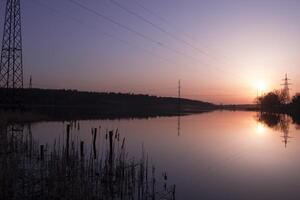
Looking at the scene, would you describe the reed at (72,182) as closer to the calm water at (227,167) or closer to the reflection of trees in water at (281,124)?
the calm water at (227,167)

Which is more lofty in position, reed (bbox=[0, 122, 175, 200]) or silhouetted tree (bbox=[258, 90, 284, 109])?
silhouetted tree (bbox=[258, 90, 284, 109])

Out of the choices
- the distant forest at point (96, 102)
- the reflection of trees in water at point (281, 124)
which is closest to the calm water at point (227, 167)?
the reflection of trees in water at point (281, 124)

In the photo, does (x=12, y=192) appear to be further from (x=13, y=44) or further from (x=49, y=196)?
(x=13, y=44)

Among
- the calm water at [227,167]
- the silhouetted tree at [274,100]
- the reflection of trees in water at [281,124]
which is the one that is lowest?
the calm water at [227,167]

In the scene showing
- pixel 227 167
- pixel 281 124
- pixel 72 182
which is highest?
pixel 72 182

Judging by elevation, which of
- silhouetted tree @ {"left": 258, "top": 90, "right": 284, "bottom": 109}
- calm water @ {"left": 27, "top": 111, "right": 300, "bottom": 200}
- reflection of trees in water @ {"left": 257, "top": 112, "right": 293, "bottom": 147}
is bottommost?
calm water @ {"left": 27, "top": 111, "right": 300, "bottom": 200}

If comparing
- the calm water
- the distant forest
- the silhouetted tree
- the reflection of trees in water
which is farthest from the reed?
the silhouetted tree

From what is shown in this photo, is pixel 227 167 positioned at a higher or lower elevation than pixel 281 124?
lower

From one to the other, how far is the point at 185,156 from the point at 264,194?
9.26 meters

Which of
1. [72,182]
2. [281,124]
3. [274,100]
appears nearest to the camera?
[72,182]

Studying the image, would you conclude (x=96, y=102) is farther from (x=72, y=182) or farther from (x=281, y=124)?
(x=72, y=182)

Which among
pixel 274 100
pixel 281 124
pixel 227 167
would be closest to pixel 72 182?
pixel 227 167

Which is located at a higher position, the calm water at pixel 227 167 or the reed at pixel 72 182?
the reed at pixel 72 182

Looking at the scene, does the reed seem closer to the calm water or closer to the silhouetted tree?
the calm water
